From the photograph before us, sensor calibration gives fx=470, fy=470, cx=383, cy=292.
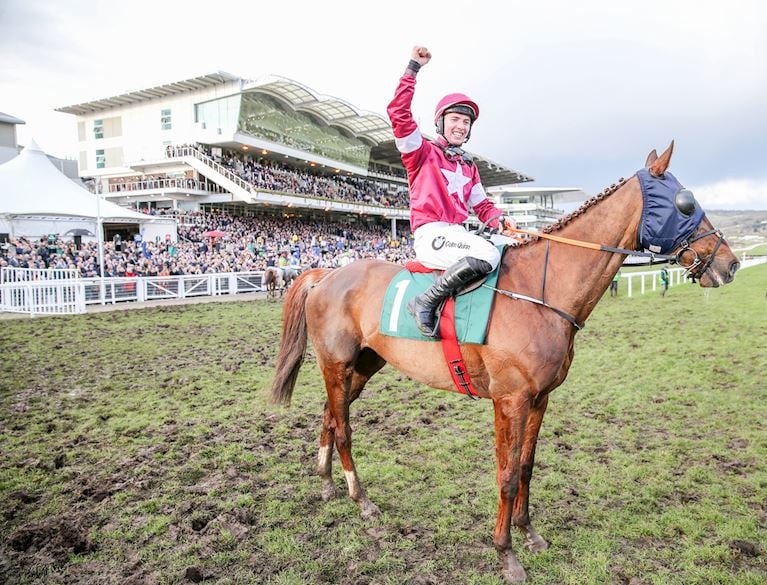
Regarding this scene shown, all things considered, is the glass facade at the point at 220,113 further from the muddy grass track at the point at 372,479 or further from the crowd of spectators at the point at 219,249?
the muddy grass track at the point at 372,479

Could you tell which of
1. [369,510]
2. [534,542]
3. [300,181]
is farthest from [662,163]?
[300,181]

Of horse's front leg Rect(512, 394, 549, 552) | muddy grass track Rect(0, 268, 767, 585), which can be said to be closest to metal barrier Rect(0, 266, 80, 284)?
muddy grass track Rect(0, 268, 767, 585)

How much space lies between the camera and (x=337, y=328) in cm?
366

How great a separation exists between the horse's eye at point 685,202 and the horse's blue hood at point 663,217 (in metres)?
0.02

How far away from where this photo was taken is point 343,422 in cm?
365

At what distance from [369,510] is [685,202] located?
2793 millimetres

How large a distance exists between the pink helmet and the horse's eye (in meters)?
1.33

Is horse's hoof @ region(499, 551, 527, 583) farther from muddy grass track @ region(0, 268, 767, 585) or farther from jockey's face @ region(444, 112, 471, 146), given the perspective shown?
jockey's face @ region(444, 112, 471, 146)

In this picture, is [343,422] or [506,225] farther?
[343,422]

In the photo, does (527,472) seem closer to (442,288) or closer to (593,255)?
(442,288)

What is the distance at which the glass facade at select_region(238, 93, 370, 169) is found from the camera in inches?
1463

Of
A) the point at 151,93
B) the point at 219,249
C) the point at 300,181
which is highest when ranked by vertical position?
the point at 151,93

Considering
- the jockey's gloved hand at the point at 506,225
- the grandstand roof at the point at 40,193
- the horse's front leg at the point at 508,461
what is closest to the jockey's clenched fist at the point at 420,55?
the jockey's gloved hand at the point at 506,225

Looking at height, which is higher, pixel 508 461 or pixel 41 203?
pixel 41 203
